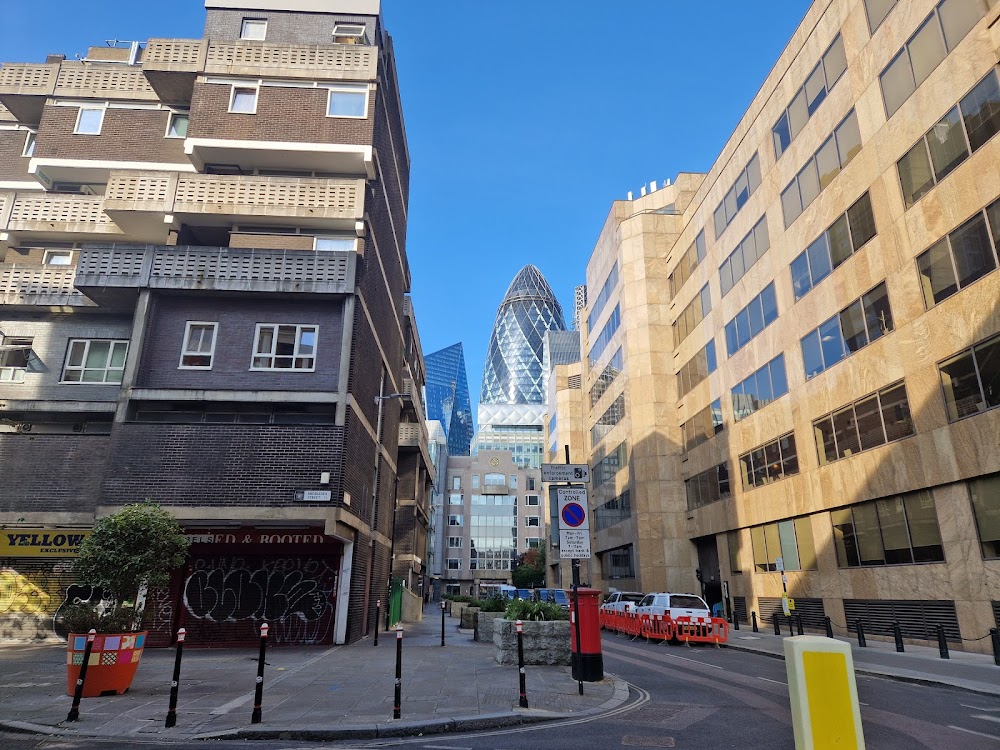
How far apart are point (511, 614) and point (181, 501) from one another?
37.3 ft

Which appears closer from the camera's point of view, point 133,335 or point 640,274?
point 133,335

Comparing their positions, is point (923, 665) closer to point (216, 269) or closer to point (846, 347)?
point (846, 347)

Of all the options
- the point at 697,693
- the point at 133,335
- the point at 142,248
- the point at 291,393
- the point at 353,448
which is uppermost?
the point at 142,248

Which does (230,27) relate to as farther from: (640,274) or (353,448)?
(640,274)

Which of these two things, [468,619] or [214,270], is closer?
[214,270]

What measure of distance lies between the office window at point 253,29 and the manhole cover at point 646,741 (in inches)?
1199

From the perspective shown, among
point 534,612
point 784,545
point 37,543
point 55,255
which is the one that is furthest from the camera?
point 784,545

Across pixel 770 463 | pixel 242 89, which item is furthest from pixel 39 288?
pixel 770 463

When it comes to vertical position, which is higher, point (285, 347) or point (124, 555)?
point (285, 347)

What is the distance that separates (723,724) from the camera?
8.59 m

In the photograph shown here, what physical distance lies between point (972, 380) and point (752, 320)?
14.5m

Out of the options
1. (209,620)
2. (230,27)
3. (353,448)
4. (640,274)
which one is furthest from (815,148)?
(209,620)

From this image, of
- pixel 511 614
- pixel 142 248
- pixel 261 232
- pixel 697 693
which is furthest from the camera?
pixel 261 232

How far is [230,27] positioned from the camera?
2802 cm
